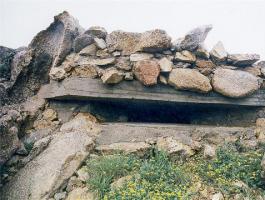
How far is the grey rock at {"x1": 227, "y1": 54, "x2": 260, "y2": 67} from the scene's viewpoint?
478cm

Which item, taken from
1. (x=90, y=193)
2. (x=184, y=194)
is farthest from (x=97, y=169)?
(x=184, y=194)

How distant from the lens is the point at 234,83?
4645 mm

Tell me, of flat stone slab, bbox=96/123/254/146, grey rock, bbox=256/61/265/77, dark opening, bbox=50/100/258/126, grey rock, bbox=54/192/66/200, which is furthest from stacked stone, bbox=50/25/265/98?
grey rock, bbox=54/192/66/200

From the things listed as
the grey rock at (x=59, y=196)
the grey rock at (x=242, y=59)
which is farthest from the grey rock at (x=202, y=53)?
the grey rock at (x=59, y=196)

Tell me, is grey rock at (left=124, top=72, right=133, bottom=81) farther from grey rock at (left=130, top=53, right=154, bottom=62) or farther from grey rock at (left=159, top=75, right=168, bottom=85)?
grey rock at (left=159, top=75, right=168, bottom=85)

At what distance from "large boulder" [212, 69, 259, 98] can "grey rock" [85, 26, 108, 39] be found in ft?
5.52

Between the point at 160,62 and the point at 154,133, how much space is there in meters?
0.96

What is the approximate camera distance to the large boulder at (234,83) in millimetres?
4598

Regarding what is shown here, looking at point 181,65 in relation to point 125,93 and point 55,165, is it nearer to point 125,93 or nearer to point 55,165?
point 125,93

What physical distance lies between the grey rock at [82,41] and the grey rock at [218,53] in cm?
175

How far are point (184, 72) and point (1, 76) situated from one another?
106 inches

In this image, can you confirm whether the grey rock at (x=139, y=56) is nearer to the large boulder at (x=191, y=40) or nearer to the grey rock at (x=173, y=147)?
the large boulder at (x=191, y=40)

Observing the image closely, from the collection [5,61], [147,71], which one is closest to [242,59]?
[147,71]

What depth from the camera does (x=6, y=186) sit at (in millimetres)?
3916
